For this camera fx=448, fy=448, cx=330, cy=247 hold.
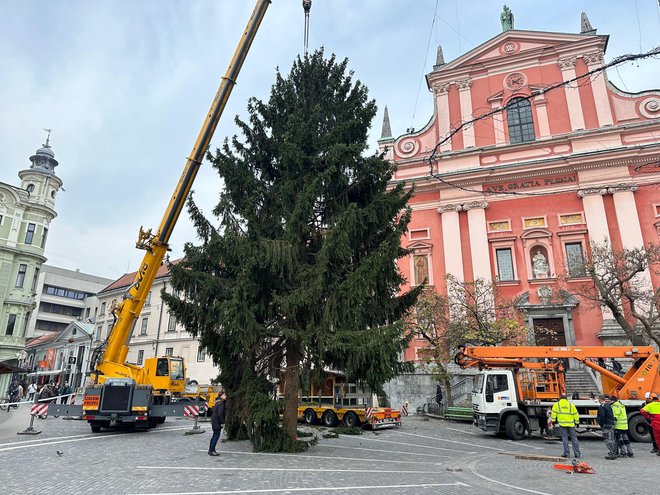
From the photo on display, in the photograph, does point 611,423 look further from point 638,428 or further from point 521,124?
point 521,124

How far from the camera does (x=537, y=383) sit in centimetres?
1686

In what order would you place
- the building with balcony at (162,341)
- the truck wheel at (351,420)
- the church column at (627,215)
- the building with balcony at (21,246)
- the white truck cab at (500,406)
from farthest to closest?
1. the building with balcony at (162,341)
2. the building with balcony at (21,246)
3. the church column at (627,215)
4. the truck wheel at (351,420)
5. the white truck cab at (500,406)

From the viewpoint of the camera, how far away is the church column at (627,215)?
24.8 metres

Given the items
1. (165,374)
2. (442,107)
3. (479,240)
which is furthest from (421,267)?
(165,374)

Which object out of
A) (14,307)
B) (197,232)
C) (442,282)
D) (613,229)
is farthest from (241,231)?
(14,307)

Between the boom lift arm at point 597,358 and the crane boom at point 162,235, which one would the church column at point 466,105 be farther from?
the crane boom at point 162,235

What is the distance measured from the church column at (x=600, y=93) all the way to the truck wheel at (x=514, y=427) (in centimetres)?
1985

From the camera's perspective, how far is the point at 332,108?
13656mm

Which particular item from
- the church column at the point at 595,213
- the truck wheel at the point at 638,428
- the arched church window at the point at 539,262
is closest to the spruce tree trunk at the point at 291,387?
the truck wheel at the point at 638,428

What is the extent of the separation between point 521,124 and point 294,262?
2390cm

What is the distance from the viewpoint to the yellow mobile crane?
14.6 meters

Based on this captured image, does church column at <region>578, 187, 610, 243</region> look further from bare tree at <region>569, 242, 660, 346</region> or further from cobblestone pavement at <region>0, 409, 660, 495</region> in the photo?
cobblestone pavement at <region>0, 409, 660, 495</region>

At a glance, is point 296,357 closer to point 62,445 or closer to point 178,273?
point 178,273

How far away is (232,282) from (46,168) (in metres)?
38.5
